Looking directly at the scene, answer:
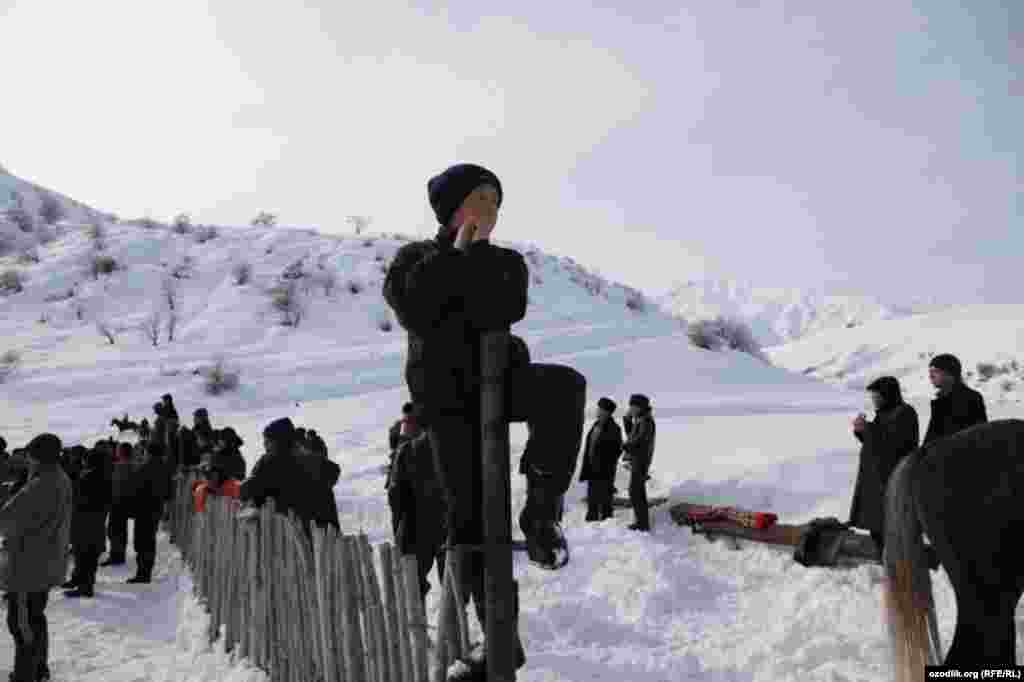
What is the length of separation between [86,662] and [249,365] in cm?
2257

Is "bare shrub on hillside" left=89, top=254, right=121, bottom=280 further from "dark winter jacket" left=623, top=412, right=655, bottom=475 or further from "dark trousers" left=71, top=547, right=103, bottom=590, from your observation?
"dark winter jacket" left=623, top=412, right=655, bottom=475

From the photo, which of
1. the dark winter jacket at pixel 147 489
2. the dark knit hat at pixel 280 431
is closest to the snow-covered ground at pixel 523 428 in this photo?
the dark winter jacket at pixel 147 489

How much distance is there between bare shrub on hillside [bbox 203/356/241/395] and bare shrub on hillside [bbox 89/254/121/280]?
1778cm

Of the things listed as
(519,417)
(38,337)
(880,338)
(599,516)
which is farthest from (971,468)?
(880,338)

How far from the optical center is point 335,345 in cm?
3100

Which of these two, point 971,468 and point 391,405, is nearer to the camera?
point 971,468

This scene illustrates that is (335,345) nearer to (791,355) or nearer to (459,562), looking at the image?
(459,562)

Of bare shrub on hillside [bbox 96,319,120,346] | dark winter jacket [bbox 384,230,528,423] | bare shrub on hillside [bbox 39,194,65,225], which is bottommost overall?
dark winter jacket [bbox 384,230,528,423]

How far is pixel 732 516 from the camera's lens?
845 cm

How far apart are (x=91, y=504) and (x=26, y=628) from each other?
3533 millimetres

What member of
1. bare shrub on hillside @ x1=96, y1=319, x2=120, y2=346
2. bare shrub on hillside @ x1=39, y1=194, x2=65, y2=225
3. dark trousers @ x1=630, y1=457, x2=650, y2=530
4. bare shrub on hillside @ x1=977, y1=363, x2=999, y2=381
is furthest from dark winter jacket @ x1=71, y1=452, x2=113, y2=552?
bare shrub on hillside @ x1=39, y1=194, x2=65, y2=225

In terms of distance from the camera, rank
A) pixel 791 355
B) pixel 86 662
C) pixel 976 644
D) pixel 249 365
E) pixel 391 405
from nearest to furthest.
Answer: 1. pixel 976 644
2. pixel 86 662
3. pixel 391 405
4. pixel 249 365
5. pixel 791 355

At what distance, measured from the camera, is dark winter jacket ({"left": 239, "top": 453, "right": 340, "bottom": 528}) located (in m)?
5.82

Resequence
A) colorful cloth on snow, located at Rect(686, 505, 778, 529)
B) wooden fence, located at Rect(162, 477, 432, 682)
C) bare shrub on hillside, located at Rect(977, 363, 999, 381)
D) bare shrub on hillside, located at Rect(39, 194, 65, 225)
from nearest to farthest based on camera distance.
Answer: wooden fence, located at Rect(162, 477, 432, 682) → colorful cloth on snow, located at Rect(686, 505, 778, 529) → bare shrub on hillside, located at Rect(977, 363, 999, 381) → bare shrub on hillside, located at Rect(39, 194, 65, 225)
